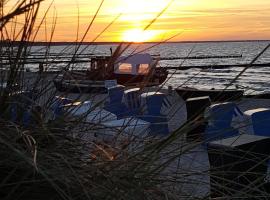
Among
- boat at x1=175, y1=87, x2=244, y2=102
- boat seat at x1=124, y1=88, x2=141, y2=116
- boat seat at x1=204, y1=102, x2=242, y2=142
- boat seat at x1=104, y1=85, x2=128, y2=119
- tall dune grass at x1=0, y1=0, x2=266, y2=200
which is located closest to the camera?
tall dune grass at x1=0, y1=0, x2=266, y2=200

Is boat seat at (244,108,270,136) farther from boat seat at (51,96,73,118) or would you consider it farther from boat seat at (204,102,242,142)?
boat seat at (51,96,73,118)

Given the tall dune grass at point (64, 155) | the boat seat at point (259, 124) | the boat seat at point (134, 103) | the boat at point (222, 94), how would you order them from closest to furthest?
1. the tall dune grass at point (64, 155)
2. the boat at point (222, 94)
3. the boat seat at point (134, 103)
4. the boat seat at point (259, 124)

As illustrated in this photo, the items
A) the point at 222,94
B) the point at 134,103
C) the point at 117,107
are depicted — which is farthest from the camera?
the point at 117,107

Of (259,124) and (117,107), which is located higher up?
(117,107)

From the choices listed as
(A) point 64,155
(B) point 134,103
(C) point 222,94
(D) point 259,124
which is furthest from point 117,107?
(A) point 64,155

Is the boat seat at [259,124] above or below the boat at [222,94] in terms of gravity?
below

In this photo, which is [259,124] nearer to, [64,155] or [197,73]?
[197,73]

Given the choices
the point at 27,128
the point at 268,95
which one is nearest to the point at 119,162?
the point at 27,128

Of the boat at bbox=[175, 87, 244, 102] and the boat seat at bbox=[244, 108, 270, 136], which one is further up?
the boat at bbox=[175, 87, 244, 102]

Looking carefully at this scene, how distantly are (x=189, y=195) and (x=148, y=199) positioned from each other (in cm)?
32

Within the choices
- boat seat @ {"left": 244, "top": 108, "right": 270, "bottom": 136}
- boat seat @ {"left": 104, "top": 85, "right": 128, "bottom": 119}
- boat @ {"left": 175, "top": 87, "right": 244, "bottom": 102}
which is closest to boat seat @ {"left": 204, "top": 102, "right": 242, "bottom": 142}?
boat @ {"left": 175, "top": 87, "right": 244, "bottom": 102}

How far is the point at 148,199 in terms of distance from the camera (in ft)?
5.15

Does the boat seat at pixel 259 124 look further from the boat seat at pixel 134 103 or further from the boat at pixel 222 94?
the boat seat at pixel 134 103

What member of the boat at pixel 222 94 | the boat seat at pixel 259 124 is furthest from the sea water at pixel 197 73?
the boat seat at pixel 259 124
